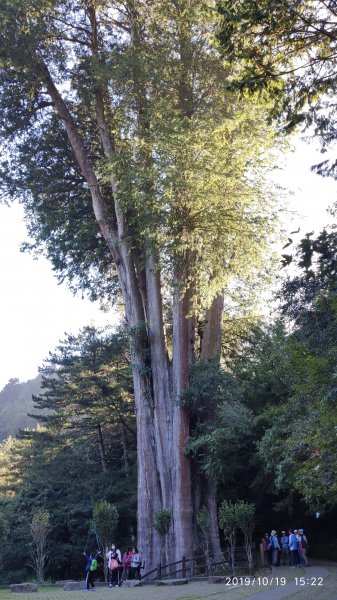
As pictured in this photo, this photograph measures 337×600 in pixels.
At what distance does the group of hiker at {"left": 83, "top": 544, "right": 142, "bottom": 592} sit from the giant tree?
27.1 inches

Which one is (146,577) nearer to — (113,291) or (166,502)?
(166,502)

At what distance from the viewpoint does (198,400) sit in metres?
22.2

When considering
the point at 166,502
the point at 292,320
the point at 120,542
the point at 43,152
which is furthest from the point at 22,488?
the point at 292,320

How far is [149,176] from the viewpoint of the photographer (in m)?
21.2

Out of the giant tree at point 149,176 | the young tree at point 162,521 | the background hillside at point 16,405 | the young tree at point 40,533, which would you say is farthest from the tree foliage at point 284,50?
the background hillside at point 16,405

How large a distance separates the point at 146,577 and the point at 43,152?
53.1 feet

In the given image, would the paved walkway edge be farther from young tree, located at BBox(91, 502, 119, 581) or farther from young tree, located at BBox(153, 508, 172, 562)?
young tree, located at BBox(91, 502, 119, 581)

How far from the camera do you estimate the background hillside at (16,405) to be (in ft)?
307

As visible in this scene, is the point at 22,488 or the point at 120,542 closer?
the point at 120,542

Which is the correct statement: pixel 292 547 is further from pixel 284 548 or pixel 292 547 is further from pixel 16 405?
pixel 16 405

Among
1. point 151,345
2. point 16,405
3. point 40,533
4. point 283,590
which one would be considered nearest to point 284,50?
point 283,590

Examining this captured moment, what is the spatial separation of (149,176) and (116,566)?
11849 mm

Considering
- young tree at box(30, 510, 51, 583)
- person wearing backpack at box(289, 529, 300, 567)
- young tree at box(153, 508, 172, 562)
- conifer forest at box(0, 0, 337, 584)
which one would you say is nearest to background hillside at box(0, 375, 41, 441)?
young tree at box(30, 510, 51, 583)

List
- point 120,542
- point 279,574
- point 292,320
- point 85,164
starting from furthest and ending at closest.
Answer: point 120,542
point 85,164
point 279,574
point 292,320
